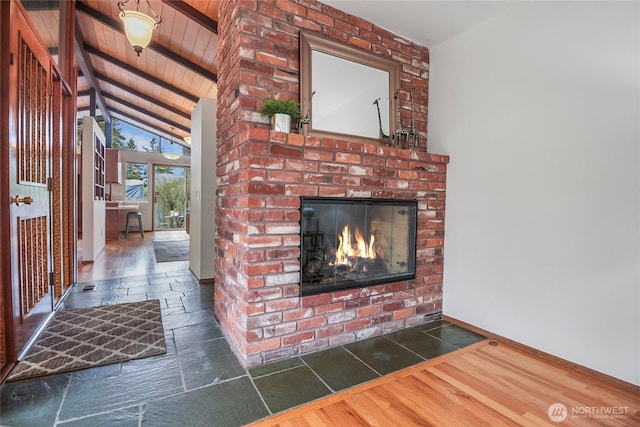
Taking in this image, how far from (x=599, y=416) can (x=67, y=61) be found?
4857 millimetres

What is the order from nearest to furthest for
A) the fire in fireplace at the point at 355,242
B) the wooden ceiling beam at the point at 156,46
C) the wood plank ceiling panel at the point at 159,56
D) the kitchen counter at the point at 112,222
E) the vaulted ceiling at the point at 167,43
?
the fire in fireplace at the point at 355,242, the vaulted ceiling at the point at 167,43, the wood plank ceiling panel at the point at 159,56, the wooden ceiling beam at the point at 156,46, the kitchen counter at the point at 112,222

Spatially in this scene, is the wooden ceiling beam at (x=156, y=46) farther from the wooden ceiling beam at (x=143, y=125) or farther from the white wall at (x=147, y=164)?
the wooden ceiling beam at (x=143, y=125)

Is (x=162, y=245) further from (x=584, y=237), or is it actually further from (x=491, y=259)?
(x=584, y=237)

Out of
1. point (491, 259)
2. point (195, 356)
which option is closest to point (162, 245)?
point (195, 356)

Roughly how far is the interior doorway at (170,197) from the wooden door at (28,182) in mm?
7410

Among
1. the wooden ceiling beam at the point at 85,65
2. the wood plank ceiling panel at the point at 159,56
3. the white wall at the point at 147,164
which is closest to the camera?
the wood plank ceiling panel at the point at 159,56

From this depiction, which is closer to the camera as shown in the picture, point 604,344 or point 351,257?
point 604,344

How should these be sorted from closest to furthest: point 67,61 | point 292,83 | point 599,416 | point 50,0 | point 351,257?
point 599,416 → point 292,83 → point 351,257 → point 50,0 → point 67,61

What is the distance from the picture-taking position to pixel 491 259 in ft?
7.29

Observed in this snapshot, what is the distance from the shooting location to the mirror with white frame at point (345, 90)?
81.6 inches

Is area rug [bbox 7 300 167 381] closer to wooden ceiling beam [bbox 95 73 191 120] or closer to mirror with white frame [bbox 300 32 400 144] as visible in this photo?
mirror with white frame [bbox 300 32 400 144]

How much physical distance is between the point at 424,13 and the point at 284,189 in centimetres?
165

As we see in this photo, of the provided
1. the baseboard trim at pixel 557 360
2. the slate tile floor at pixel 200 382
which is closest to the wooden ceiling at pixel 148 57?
the slate tile floor at pixel 200 382

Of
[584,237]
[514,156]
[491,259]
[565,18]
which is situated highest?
[565,18]
